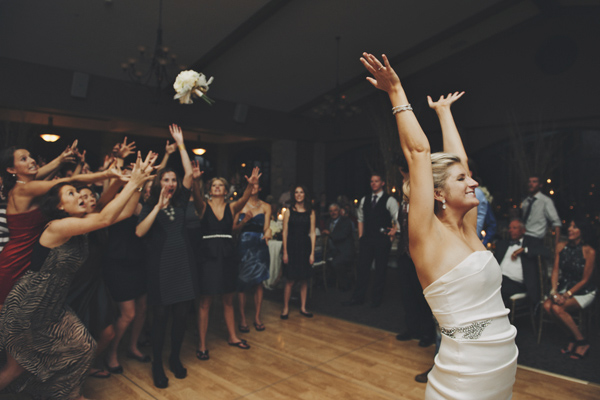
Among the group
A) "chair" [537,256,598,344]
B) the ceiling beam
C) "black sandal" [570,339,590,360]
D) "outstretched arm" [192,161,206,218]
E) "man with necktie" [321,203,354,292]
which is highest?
the ceiling beam

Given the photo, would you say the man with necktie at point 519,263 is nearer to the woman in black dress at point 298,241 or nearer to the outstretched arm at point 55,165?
the woman in black dress at point 298,241

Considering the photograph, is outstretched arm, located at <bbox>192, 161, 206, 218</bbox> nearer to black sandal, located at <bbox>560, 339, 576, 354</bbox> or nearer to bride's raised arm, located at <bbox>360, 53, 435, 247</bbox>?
bride's raised arm, located at <bbox>360, 53, 435, 247</bbox>

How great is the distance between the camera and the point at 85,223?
2.12 metres

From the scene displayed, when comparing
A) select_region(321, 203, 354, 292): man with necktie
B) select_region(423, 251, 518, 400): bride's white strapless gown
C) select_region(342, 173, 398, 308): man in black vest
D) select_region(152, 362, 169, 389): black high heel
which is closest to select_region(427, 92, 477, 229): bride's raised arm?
select_region(423, 251, 518, 400): bride's white strapless gown

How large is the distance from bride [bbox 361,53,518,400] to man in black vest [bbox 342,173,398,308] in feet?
10.9

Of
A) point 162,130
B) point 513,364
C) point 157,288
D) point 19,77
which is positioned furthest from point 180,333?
point 162,130

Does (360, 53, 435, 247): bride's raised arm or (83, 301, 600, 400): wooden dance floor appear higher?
(360, 53, 435, 247): bride's raised arm

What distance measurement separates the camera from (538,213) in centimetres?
461

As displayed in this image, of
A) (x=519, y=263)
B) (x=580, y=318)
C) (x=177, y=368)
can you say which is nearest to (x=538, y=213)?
(x=519, y=263)

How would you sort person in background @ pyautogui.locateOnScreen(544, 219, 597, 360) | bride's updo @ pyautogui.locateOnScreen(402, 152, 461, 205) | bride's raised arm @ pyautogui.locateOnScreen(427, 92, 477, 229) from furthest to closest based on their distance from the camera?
1. person in background @ pyautogui.locateOnScreen(544, 219, 597, 360)
2. bride's raised arm @ pyautogui.locateOnScreen(427, 92, 477, 229)
3. bride's updo @ pyautogui.locateOnScreen(402, 152, 461, 205)

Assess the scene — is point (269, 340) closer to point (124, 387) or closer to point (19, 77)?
point (124, 387)

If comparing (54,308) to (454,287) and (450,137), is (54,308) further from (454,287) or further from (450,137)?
(450,137)

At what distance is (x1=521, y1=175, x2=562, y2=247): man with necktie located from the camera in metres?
4.58

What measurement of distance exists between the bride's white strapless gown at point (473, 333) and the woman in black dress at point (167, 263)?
2.00m
